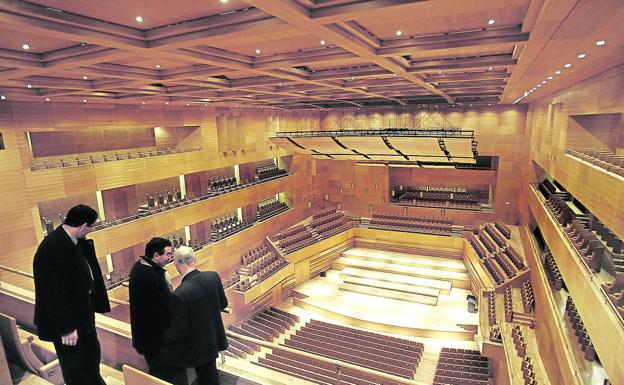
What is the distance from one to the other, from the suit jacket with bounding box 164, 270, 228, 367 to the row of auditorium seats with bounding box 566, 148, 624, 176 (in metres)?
4.07

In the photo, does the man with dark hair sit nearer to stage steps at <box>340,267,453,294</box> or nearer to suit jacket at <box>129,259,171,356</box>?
suit jacket at <box>129,259,171,356</box>

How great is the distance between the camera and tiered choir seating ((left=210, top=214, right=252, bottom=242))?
10.0 meters

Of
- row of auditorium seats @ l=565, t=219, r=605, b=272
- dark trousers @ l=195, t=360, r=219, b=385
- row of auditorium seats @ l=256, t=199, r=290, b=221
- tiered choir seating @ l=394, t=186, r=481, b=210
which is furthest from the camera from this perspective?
tiered choir seating @ l=394, t=186, r=481, b=210

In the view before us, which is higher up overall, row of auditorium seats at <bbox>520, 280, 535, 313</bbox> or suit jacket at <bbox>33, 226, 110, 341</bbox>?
suit jacket at <bbox>33, 226, 110, 341</bbox>

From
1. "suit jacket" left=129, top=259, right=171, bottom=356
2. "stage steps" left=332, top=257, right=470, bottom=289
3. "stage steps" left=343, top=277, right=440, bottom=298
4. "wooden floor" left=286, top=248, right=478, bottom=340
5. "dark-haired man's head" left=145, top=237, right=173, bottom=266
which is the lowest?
"wooden floor" left=286, top=248, right=478, bottom=340

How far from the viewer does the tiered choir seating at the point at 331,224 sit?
12.2 meters

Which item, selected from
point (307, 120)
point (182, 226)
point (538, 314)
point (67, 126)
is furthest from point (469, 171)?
point (67, 126)

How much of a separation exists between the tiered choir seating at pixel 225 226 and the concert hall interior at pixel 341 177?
0.22ft

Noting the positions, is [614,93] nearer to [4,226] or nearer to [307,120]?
[4,226]

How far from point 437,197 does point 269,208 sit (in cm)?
621

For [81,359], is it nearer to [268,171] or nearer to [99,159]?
[99,159]

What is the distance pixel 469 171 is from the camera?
43.0 ft

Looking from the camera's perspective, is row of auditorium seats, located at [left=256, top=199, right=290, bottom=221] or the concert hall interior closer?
the concert hall interior

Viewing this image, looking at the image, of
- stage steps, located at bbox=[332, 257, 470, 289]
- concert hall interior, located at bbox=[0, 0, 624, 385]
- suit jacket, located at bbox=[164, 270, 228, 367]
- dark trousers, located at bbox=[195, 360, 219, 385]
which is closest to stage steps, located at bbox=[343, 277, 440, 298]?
concert hall interior, located at bbox=[0, 0, 624, 385]
